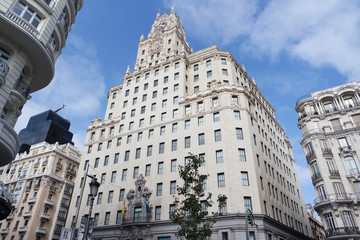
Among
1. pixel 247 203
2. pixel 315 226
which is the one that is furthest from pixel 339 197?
pixel 315 226

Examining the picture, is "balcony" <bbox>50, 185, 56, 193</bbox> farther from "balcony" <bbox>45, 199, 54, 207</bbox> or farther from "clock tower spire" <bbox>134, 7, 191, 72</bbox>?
"clock tower spire" <bbox>134, 7, 191, 72</bbox>

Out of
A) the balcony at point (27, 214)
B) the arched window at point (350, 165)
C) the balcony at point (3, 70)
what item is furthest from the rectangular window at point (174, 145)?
the balcony at point (27, 214)

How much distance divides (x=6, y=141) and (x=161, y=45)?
49071 mm

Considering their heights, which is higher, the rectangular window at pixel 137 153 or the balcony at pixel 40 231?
the rectangular window at pixel 137 153

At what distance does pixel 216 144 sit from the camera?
39.5 meters

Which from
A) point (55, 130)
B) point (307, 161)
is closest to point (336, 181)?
point (307, 161)

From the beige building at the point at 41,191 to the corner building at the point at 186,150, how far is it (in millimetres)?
15252

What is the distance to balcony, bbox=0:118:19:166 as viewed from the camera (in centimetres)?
1836

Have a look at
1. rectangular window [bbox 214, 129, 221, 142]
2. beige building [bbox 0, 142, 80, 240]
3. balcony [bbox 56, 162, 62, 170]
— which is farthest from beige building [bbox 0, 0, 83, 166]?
balcony [bbox 56, 162, 62, 170]

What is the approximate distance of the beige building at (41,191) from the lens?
56031 millimetres

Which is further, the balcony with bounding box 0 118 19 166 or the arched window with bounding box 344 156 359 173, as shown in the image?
the arched window with bounding box 344 156 359 173

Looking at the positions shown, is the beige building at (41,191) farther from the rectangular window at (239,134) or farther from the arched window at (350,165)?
the arched window at (350,165)

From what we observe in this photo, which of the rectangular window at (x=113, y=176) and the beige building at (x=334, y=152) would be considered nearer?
the beige building at (x=334, y=152)

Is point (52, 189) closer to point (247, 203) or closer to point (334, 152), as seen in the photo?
point (247, 203)
